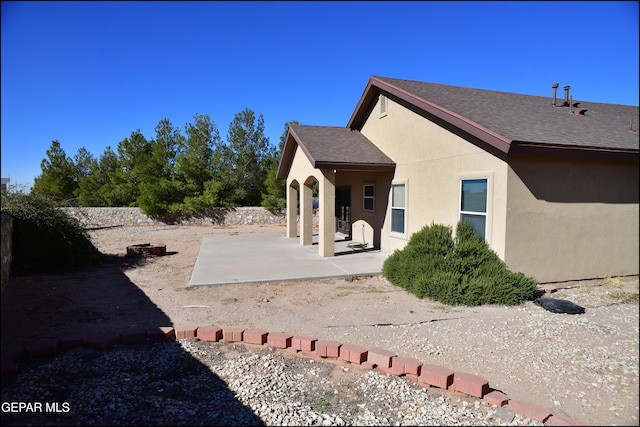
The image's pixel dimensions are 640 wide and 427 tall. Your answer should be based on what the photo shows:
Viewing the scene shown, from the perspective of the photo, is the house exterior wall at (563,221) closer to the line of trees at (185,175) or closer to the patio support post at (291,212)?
the patio support post at (291,212)

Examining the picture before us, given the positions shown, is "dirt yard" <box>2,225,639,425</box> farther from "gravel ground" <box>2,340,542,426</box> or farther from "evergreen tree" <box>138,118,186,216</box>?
"evergreen tree" <box>138,118,186,216</box>

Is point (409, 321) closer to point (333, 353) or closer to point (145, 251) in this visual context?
point (333, 353)

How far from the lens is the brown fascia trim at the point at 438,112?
23.9ft

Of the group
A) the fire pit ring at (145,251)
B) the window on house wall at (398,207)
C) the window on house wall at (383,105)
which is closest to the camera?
the window on house wall at (398,207)

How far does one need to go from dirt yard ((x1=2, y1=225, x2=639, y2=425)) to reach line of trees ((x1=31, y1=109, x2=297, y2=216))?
58.9 feet

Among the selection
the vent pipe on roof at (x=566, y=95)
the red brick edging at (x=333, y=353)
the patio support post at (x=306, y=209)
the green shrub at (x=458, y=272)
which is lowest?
the red brick edging at (x=333, y=353)

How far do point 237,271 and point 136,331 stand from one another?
4.63 m

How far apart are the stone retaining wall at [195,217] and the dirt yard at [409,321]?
17.5m

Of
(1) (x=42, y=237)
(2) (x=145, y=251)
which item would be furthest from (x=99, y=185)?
(1) (x=42, y=237)

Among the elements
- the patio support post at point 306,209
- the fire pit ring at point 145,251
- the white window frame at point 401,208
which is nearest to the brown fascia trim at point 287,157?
the patio support post at point 306,209

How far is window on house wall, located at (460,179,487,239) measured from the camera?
8.19 m

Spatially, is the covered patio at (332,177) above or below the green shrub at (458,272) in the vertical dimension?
above

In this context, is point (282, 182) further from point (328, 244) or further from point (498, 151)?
point (498, 151)

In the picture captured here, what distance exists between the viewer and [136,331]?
16.9 ft
